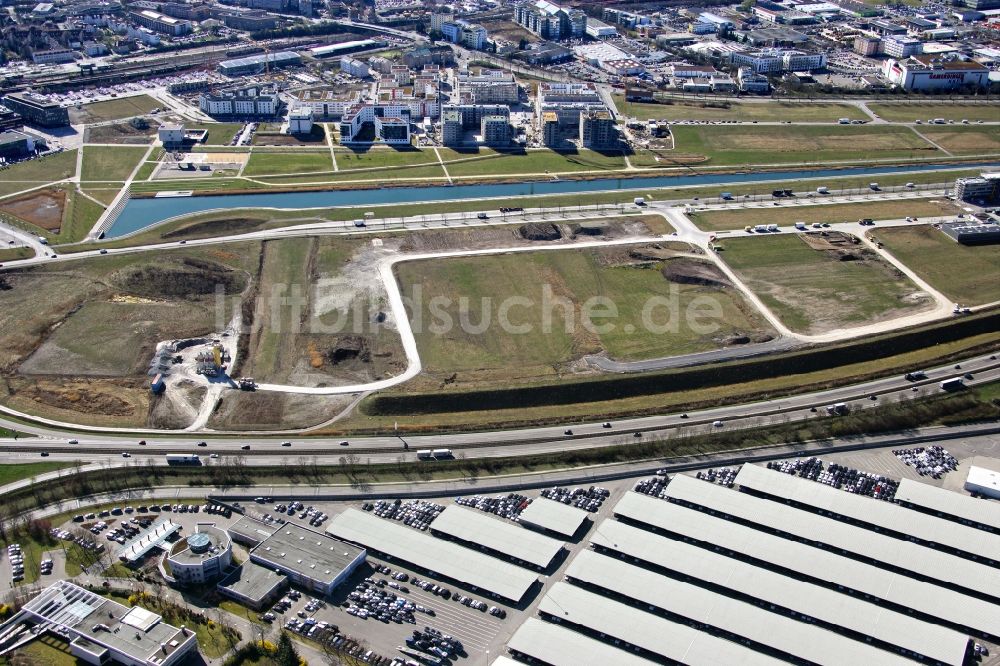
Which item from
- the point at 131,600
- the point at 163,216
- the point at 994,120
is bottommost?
the point at 131,600

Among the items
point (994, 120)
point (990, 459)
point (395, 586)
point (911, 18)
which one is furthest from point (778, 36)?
point (395, 586)

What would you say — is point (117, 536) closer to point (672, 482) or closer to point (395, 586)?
point (395, 586)

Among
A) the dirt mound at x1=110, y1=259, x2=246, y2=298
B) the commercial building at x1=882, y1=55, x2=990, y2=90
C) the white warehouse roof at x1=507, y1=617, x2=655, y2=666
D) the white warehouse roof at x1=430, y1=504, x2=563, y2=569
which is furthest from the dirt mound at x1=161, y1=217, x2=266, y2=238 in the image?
the commercial building at x1=882, y1=55, x2=990, y2=90

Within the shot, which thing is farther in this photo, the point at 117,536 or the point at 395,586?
the point at 117,536

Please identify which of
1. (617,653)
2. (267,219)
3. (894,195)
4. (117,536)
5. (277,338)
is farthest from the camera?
(894,195)

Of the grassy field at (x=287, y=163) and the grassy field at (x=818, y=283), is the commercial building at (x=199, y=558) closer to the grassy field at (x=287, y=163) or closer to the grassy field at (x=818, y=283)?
the grassy field at (x=818, y=283)

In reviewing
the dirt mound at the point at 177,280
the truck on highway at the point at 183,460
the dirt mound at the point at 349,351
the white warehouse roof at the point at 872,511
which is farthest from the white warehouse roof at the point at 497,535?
the dirt mound at the point at 177,280

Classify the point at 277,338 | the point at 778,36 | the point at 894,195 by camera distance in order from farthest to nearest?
the point at 778,36
the point at 894,195
the point at 277,338

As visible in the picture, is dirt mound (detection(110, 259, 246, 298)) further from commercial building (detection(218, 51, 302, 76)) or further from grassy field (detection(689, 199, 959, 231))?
commercial building (detection(218, 51, 302, 76))
